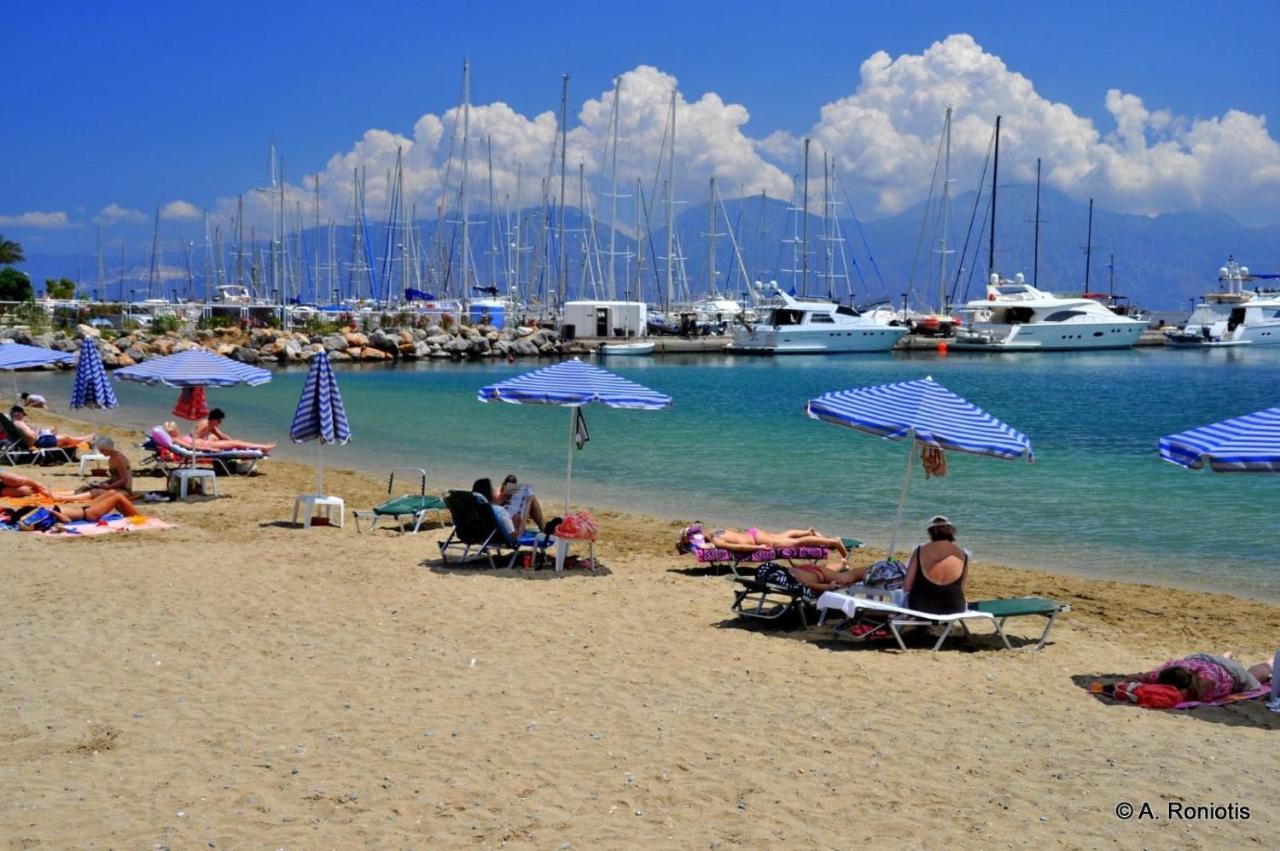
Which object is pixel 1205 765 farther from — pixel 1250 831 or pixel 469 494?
pixel 469 494

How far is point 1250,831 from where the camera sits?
5.18 metres

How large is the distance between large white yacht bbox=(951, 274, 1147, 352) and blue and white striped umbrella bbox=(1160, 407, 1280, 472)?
66.6 metres

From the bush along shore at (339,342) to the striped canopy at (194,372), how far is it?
43.1 metres

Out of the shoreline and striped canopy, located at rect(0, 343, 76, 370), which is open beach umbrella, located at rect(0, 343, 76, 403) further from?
the shoreline

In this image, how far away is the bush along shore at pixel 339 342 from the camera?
192ft

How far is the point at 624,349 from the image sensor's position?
219 ft

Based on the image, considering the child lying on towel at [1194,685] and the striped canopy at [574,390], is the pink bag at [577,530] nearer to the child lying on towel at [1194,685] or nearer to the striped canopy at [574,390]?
the striped canopy at [574,390]

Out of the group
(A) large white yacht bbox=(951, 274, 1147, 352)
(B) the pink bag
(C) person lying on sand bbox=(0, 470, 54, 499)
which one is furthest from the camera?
(A) large white yacht bbox=(951, 274, 1147, 352)

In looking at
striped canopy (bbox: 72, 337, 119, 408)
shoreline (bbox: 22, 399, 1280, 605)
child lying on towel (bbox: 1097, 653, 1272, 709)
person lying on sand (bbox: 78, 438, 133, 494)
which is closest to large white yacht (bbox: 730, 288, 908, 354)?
shoreline (bbox: 22, 399, 1280, 605)

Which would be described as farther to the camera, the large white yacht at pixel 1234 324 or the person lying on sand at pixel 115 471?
the large white yacht at pixel 1234 324

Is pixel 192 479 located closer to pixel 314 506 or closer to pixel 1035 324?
pixel 314 506

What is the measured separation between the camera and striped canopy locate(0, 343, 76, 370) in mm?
20250

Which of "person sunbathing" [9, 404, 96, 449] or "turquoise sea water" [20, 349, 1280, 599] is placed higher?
"person sunbathing" [9, 404, 96, 449]

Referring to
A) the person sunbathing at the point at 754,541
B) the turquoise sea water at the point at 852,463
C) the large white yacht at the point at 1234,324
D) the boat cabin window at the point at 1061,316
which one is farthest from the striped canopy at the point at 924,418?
the large white yacht at the point at 1234,324
